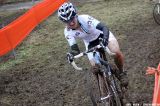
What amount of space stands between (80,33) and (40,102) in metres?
2.55

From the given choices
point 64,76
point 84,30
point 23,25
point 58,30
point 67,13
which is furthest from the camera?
point 58,30

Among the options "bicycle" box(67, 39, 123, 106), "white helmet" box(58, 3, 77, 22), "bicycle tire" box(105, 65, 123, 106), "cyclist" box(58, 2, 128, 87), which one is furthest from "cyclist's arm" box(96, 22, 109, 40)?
"bicycle tire" box(105, 65, 123, 106)

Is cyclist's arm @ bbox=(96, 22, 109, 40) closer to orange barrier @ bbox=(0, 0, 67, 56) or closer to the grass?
the grass

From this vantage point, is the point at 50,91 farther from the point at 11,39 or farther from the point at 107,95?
the point at 11,39

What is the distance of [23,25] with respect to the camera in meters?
15.0

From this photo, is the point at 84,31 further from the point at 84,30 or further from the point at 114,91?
the point at 114,91

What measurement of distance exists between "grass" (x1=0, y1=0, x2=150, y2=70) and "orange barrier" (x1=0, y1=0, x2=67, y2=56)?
35 centimetres

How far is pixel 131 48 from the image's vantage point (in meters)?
12.0

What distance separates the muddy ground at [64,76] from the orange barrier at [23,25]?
0.89 m

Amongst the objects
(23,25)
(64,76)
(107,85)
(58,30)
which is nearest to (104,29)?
(107,85)

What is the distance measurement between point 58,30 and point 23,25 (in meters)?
1.96

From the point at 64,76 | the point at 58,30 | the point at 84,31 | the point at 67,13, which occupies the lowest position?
the point at 58,30

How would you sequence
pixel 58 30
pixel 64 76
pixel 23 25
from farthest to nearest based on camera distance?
pixel 58 30
pixel 23 25
pixel 64 76

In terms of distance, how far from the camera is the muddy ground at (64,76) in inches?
351
